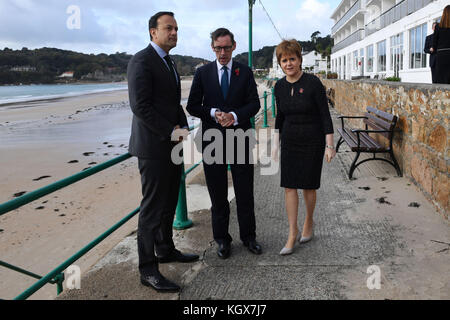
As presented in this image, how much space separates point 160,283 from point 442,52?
590 centimetres

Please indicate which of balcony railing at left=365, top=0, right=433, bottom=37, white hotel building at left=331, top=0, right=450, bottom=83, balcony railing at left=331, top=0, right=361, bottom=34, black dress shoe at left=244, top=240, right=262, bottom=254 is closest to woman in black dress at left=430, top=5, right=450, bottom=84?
black dress shoe at left=244, top=240, right=262, bottom=254

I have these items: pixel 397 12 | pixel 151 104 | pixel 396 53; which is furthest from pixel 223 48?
pixel 396 53

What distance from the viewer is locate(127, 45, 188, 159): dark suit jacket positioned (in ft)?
9.13

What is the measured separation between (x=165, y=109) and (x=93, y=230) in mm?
3358

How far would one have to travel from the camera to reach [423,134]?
4.82 meters

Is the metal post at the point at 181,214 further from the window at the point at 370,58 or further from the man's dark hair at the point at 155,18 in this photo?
the window at the point at 370,58

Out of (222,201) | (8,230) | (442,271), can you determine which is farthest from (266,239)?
(8,230)

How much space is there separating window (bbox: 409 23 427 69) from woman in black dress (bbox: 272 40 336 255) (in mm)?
19811

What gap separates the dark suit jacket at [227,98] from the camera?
134 inches

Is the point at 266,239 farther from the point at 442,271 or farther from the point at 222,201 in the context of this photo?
the point at 442,271

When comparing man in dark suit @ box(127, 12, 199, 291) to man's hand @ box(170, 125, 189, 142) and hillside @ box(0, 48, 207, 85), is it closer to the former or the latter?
man's hand @ box(170, 125, 189, 142)

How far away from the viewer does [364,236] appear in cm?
384

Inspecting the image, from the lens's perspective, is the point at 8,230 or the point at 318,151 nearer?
the point at 318,151

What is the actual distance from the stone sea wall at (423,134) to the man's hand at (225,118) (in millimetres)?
2215
